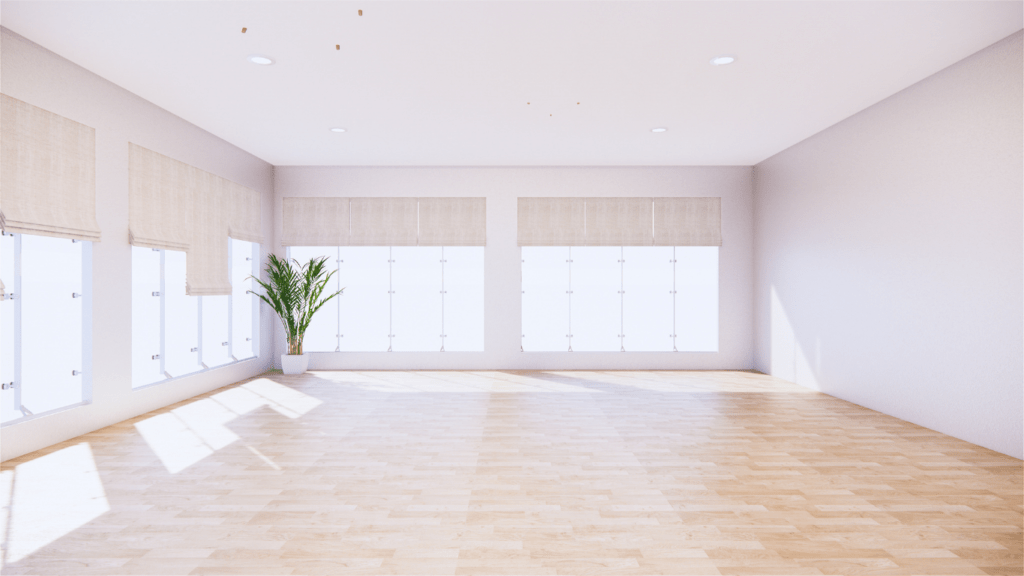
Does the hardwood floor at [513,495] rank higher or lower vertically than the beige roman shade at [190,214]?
lower

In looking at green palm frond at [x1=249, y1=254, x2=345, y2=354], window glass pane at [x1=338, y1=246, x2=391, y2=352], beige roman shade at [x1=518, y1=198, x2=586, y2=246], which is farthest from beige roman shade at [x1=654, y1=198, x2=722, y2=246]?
green palm frond at [x1=249, y1=254, x2=345, y2=354]

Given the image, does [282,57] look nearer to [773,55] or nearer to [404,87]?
[404,87]

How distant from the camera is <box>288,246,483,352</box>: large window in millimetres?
8023

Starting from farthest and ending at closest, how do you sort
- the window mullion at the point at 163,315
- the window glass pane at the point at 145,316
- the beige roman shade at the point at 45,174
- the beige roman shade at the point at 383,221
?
the beige roman shade at the point at 383,221
the window mullion at the point at 163,315
the window glass pane at the point at 145,316
the beige roman shade at the point at 45,174

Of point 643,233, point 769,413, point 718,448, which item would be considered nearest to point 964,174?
point 769,413

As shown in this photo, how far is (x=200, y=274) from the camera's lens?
6.12 metres

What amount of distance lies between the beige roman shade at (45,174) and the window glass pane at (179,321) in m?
1.36

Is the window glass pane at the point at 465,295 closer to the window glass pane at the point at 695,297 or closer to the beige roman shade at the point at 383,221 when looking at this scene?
the beige roman shade at the point at 383,221

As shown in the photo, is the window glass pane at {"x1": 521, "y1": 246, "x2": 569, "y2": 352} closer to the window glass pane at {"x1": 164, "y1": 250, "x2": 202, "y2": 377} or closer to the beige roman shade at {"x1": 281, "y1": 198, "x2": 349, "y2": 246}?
the beige roman shade at {"x1": 281, "y1": 198, "x2": 349, "y2": 246}

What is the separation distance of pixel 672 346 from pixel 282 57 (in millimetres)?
6657

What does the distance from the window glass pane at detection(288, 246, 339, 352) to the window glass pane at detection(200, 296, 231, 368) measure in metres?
1.29

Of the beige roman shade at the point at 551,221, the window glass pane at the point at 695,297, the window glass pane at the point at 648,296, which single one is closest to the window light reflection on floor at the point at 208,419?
the beige roman shade at the point at 551,221

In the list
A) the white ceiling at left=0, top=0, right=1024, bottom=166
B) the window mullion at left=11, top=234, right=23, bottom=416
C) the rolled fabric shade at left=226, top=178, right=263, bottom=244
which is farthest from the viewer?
the rolled fabric shade at left=226, top=178, right=263, bottom=244

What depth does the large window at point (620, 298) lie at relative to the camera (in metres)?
8.05
